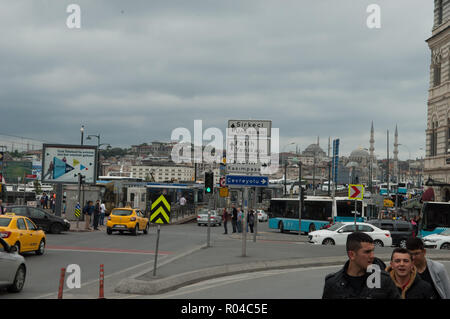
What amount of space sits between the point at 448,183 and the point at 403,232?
41.2 ft

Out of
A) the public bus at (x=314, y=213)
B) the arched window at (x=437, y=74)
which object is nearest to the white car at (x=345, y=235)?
the public bus at (x=314, y=213)

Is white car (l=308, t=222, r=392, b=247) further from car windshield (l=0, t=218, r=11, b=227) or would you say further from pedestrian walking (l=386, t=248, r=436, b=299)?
pedestrian walking (l=386, t=248, r=436, b=299)

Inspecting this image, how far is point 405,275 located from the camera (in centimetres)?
538

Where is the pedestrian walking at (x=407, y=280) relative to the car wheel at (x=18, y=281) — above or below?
above

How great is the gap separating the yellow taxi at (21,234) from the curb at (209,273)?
6535 millimetres

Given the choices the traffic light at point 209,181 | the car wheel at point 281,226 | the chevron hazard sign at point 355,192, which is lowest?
the car wheel at point 281,226

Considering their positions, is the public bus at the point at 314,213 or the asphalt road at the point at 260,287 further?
the public bus at the point at 314,213

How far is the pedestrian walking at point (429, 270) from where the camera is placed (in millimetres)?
5820

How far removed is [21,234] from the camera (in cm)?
1895

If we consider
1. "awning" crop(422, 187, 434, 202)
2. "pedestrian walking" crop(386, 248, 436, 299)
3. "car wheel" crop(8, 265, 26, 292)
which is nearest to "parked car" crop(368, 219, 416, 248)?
"awning" crop(422, 187, 434, 202)

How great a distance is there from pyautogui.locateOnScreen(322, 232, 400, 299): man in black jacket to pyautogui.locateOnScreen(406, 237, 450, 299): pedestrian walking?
1141 millimetres

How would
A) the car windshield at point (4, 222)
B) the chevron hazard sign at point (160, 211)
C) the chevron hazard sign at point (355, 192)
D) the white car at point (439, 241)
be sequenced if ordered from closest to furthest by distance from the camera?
the chevron hazard sign at point (160, 211)
the car windshield at point (4, 222)
the chevron hazard sign at point (355, 192)
the white car at point (439, 241)

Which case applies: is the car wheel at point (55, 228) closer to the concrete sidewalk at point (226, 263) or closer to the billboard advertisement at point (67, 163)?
the billboard advertisement at point (67, 163)
